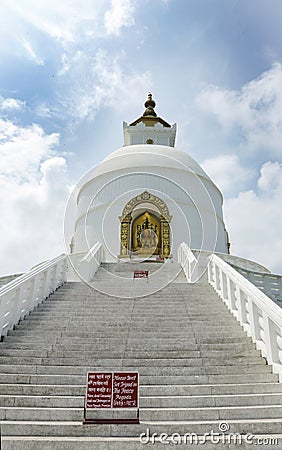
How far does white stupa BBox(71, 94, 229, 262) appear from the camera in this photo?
1827 cm

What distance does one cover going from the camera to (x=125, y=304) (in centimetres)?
799

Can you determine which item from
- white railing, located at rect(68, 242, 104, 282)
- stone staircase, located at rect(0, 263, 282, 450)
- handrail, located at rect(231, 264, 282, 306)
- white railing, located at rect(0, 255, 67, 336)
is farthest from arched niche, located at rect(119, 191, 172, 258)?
stone staircase, located at rect(0, 263, 282, 450)

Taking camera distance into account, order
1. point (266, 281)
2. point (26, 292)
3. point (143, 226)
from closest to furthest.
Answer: point (26, 292) < point (266, 281) < point (143, 226)

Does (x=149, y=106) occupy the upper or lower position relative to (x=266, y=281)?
upper

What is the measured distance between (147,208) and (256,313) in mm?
13192

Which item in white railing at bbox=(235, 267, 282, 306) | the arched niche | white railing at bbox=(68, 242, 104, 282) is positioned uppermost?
the arched niche

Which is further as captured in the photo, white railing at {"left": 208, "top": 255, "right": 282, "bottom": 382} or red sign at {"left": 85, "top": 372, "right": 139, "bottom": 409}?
white railing at {"left": 208, "top": 255, "right": 282, "bottom": 382}

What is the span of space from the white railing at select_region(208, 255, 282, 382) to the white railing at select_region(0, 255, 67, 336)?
4.02 meters

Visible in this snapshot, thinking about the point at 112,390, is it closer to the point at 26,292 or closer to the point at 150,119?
the point at 26,292

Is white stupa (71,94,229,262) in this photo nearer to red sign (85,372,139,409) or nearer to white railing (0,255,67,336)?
white railing (0,255,67,336)

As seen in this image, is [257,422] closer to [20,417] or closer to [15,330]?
[20,417]

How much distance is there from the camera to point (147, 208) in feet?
61.8

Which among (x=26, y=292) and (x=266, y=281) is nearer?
(x=26, y=292)

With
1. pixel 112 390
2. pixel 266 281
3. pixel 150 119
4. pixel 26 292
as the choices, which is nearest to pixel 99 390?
pixel 112 390
